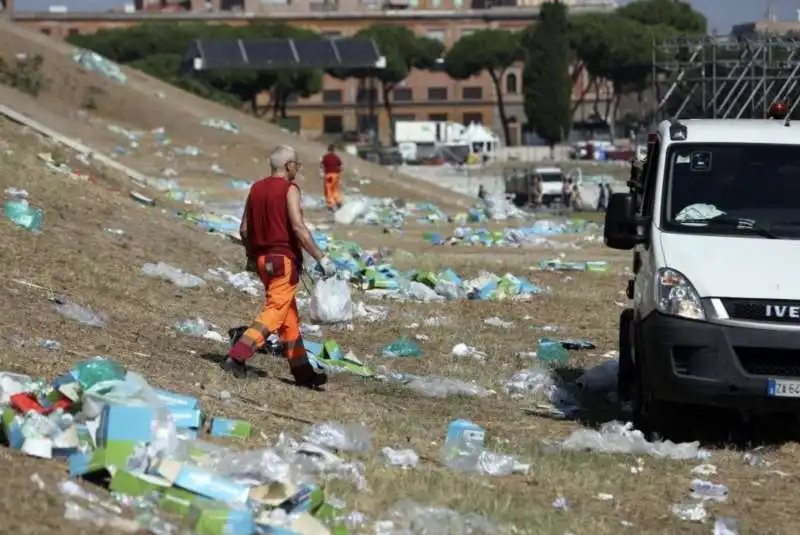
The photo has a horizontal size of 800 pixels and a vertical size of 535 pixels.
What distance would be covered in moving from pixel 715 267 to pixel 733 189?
3.55ft

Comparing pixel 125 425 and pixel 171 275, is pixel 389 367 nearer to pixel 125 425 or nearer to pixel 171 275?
pixel 171 275

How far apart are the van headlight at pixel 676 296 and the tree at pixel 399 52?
3597 inches

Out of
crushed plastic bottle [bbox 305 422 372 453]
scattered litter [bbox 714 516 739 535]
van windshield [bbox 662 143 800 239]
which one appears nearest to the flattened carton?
crushed plastic bottle [bbox 305 422 372 453]

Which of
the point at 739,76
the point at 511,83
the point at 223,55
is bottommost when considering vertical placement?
the point at 511,83

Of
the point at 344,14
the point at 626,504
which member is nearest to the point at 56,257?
the point at 626,504

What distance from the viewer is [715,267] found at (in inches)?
378

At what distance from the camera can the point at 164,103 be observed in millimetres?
48312

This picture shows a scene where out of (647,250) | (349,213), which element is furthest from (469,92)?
(647,250)

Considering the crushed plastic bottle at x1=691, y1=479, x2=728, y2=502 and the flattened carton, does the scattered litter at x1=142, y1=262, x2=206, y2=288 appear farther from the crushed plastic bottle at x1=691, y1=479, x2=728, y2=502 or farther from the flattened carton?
the flattened carton

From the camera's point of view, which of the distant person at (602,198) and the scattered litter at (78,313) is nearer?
the scattered litter at (78,313)

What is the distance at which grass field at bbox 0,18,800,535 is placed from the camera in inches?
312

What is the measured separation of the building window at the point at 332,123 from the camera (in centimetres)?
11281

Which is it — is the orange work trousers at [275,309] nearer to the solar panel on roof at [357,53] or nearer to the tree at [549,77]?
the solar panel on roof at [357,53]

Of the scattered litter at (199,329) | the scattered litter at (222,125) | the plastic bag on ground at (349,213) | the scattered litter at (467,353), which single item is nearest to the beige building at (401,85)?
the scattered litter at (222,125)
